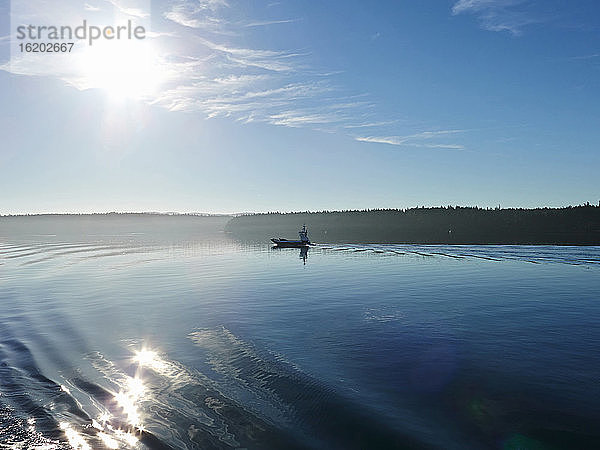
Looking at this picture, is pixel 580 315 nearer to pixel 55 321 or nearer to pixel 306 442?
pixel 306 442

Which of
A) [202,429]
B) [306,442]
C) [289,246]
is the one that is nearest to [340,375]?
[306,442]

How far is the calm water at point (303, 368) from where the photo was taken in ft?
46.2

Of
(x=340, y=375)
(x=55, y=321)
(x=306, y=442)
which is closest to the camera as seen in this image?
(x=306, y=442)

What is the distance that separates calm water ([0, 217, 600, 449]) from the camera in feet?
46.2

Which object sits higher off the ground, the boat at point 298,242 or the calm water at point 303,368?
the boat at point 298,242

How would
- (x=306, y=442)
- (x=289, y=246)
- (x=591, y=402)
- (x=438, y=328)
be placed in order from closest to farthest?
(x=306, y=442) < (x=591, y=402) < (x=438, y=328) < (x=289, y=246)

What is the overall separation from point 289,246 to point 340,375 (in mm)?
106239

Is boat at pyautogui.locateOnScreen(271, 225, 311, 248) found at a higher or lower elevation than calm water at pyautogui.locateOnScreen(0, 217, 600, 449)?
higher

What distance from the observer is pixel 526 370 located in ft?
65.6

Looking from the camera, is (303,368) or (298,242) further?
(298,242)

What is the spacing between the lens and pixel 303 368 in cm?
2047

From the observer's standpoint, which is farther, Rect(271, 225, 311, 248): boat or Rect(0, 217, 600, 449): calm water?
Rect(271, 225, 311, 248): boat

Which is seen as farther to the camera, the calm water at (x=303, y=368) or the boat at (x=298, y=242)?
the boat at (x=298, y=242)

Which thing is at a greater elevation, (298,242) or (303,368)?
(298,242)
